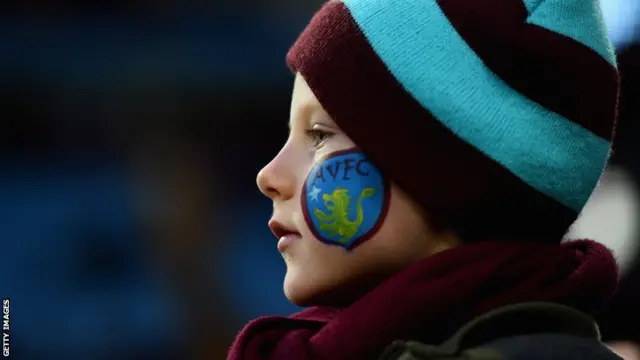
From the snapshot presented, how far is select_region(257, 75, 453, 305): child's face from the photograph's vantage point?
1123 millimetres

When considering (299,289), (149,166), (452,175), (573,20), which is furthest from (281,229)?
(149,166)

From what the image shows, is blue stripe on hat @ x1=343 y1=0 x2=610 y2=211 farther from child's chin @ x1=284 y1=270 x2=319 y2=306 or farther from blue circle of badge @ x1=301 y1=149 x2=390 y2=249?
child's chin @ x1=284 y1=270 x2=319 y2=306

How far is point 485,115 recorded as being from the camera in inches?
43.2

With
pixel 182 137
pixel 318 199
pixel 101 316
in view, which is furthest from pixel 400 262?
pixel 182 137

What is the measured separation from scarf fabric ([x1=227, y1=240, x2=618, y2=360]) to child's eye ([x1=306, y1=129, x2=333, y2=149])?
186 millimetres

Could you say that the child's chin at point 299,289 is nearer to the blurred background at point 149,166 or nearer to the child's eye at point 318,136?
the child's eye at point 318,136

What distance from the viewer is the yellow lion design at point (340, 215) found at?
1123mm

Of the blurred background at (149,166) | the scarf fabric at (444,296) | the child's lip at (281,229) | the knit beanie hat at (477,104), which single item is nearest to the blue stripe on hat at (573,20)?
the knit beanie hat at (477,104)

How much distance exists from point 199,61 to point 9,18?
2.18ft

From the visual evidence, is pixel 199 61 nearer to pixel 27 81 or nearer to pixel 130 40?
pixel 130 40

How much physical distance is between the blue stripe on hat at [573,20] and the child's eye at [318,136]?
0.86 ft

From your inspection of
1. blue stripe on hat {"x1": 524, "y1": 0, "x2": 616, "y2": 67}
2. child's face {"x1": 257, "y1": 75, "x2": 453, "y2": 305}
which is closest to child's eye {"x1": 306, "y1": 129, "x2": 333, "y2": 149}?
child's face {"x1": 257, "y1": 75, "x2": 453, "y2": 305}

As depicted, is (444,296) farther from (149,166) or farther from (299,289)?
(149,166)

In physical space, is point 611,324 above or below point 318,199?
below
